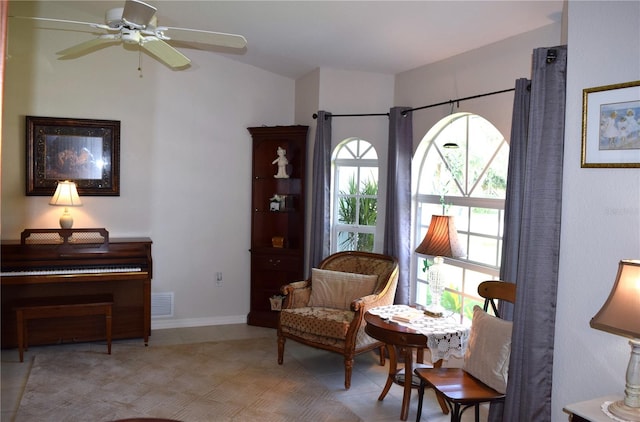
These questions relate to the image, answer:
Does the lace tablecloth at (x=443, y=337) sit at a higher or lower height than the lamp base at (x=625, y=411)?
lower

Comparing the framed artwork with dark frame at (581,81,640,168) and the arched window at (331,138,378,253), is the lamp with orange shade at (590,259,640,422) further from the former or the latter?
the arched window at (331,138,378,253)

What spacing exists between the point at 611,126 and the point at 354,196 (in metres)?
3.40

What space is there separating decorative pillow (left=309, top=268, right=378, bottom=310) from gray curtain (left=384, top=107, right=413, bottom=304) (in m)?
0.30

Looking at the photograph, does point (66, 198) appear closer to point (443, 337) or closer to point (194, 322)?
point (194, 322)

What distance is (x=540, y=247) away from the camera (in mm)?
2660

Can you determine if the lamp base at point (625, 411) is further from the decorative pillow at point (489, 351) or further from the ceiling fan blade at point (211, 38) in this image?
the ceiling fan blade at point (211, 38)

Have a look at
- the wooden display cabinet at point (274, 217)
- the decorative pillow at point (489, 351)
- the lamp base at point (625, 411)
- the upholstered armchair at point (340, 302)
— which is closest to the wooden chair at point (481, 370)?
the decorative pillow at point (489, 351)

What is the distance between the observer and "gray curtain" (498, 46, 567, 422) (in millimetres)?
2621

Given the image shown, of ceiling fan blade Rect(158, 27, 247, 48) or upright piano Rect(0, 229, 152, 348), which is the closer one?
ceiling fan blade Rect(158, 27, 247, 48)

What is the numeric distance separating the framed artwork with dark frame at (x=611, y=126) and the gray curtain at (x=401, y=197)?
2425 millimetres

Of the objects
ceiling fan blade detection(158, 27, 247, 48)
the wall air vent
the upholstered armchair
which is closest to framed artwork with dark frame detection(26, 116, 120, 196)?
the wall air vent

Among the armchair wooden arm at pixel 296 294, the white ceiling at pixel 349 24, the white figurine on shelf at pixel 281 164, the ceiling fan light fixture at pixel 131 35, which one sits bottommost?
the armchair wooden arm at pixel 296 294

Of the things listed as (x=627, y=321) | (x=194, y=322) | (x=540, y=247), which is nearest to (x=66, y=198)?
(x=194, y=322)

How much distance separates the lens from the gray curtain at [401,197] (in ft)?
16.1
